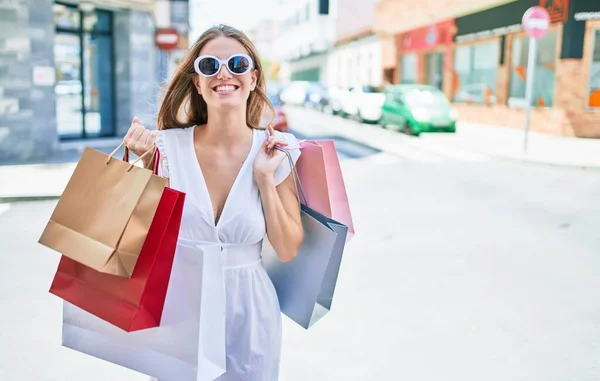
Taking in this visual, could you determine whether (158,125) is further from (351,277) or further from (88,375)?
(351,277)

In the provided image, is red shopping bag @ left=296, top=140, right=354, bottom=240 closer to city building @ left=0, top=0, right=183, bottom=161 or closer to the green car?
city building @ left=0, top=0, right=183, bottom=161

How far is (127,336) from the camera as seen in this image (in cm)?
206

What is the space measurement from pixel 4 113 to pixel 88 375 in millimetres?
12113

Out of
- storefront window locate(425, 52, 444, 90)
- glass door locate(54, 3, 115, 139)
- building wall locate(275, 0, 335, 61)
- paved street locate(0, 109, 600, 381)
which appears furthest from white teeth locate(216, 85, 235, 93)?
Result: building wall locate(275, 0, 335, 61)

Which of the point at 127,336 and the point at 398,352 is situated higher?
the point at 127,336

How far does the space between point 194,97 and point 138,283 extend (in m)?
0.85

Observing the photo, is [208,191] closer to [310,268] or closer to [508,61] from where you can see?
[310,268]

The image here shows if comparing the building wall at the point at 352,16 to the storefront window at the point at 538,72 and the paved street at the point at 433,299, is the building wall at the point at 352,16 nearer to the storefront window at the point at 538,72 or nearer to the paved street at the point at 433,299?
the storefront window at the point at 538,72

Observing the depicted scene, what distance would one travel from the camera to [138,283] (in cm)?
192

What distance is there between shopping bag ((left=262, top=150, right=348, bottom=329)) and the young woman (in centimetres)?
4

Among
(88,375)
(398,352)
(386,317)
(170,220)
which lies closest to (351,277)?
(386,317)

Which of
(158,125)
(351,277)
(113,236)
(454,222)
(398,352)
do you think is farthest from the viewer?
(454,222)

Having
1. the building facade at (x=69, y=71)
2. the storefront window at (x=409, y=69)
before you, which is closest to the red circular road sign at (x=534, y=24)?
the building facade at (x=69, y=71)

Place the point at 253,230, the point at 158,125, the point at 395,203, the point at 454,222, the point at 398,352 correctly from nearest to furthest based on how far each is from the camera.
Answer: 1. the point at 253,230
2. the point at 158,125
3. the point at 398,352
4. the point at 454,222
5. the point at 395,203
